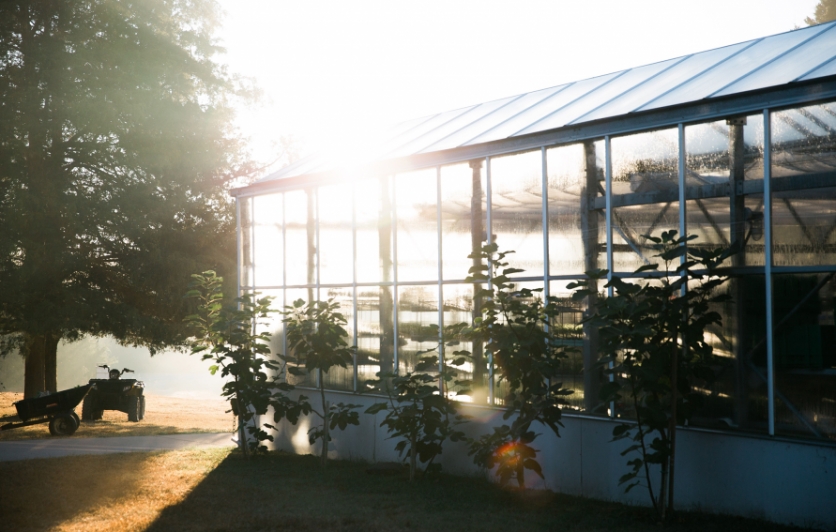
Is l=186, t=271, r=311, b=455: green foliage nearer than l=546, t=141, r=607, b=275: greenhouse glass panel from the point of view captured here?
No

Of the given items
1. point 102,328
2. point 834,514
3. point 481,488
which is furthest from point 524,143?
point 102,328

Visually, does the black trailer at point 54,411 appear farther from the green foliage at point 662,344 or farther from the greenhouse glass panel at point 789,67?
the greenhouse glass panel at point 789,67

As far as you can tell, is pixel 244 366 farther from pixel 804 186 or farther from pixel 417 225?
pixel 804 186

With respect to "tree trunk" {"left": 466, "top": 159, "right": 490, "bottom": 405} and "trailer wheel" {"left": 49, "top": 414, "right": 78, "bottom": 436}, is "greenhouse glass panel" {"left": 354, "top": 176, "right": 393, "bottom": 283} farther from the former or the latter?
"trailer wheel" {"left": 49, "top": 414, "right": 78, "bottom": 436}

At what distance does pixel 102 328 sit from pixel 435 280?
1159cm

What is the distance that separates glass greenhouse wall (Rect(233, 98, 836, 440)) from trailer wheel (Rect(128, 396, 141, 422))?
8.76 metres

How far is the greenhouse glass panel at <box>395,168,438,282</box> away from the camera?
10188mm

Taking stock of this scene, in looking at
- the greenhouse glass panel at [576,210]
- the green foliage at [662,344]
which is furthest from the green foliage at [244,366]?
the green foliage at [662,344]

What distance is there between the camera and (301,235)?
1242cm

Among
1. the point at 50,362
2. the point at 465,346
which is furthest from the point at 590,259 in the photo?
the point at 50,362

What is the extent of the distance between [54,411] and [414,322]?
9.33 m

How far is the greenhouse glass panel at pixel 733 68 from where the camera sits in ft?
25.3

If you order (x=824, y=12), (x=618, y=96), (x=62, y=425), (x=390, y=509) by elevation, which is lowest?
(x=62, y=425)


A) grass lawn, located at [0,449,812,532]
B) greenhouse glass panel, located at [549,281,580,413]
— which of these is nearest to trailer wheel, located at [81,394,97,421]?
grass lawn, located at [0,449,812,532]
